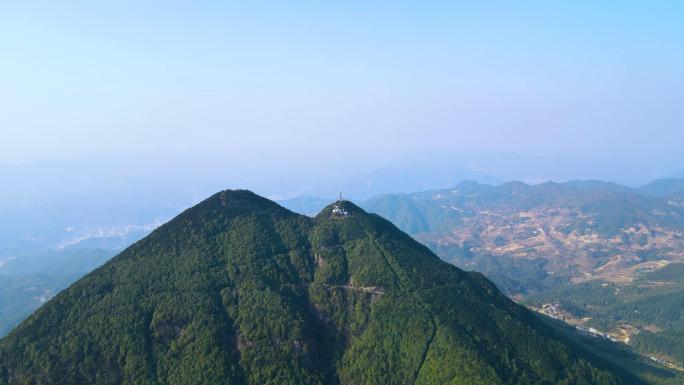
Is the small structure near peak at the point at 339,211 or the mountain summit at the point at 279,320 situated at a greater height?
the small structure near peak at the point at 339,211

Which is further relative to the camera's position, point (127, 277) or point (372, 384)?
point (127, 277)

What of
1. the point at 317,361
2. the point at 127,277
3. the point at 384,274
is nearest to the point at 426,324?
the point at 384,274

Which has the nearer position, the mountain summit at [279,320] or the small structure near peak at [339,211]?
the mountain summit at [279,320]

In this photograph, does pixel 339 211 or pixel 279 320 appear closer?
pixel 279 320

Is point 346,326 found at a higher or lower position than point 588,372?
higher

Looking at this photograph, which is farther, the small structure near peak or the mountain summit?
the small structure near peak

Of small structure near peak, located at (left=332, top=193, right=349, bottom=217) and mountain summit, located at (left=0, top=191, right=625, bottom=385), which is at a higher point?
small structure near peak, located at (left=332, top=193, right=349, bottom=217)

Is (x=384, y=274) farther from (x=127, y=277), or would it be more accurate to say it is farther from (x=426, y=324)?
(x=127, y=277)

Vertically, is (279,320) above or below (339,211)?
below
